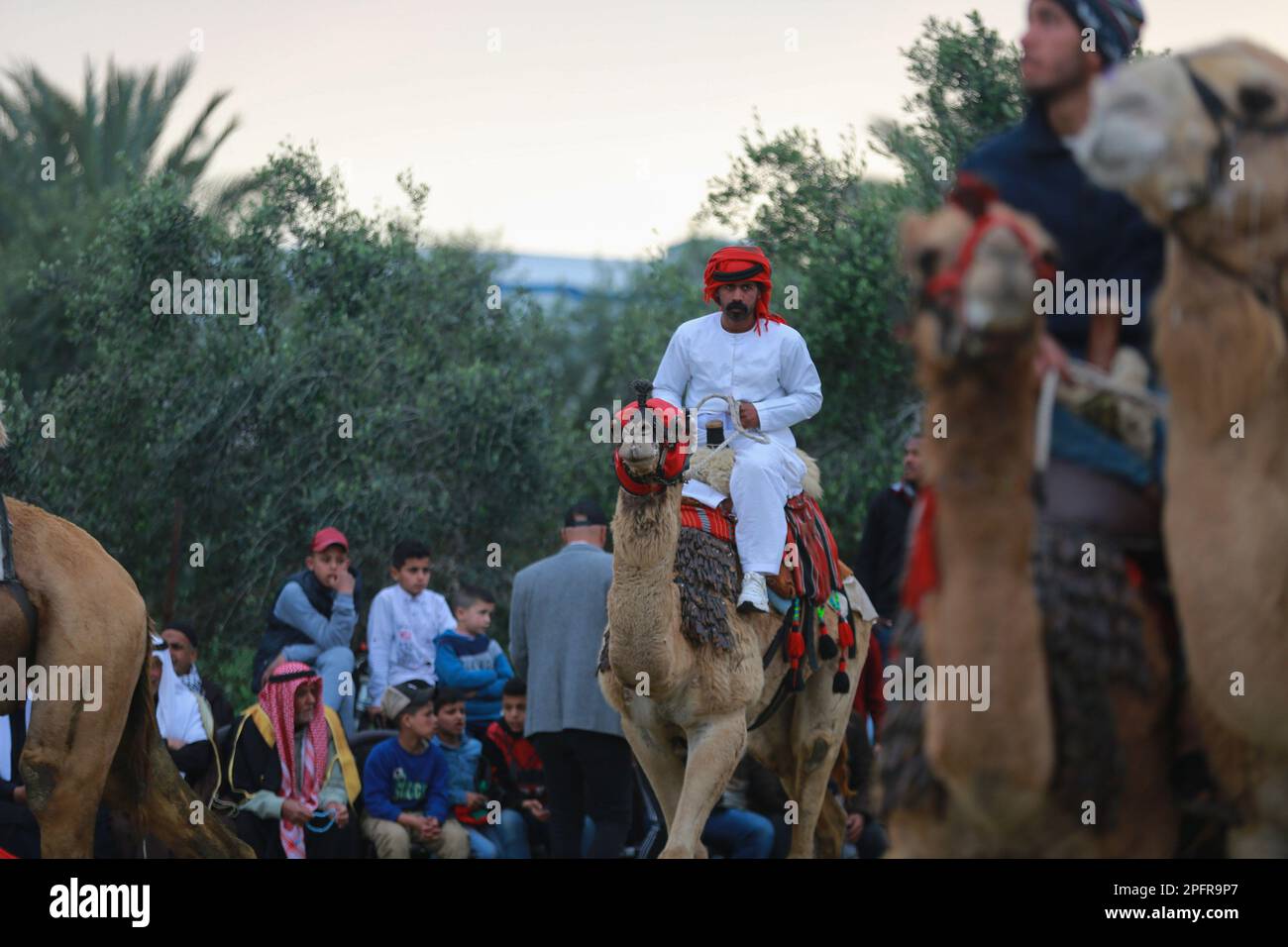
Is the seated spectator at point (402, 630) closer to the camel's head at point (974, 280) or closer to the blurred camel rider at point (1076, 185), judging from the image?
the blurred camel rider at point (1076, 185)

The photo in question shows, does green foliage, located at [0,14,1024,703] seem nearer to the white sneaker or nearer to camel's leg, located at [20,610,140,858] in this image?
camel's leg, located at [20,610,140,858]

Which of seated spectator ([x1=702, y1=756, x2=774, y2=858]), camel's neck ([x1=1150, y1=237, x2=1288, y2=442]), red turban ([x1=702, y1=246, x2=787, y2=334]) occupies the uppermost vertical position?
red turban ([x1=702, y1=246, x2=787, y2=334])

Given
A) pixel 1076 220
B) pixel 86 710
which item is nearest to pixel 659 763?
pixel 86 710

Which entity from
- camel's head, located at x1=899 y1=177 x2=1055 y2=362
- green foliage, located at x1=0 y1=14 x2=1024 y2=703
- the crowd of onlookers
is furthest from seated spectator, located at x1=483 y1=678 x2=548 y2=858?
camel's head, located at x1=899 y1=177 x2=1055 y2=362

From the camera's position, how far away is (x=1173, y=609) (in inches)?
125

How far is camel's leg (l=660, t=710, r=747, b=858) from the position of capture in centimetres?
704

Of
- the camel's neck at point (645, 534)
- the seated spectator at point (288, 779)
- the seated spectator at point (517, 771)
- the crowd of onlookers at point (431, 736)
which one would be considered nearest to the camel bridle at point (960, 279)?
the camel's neck at point (645, 534)

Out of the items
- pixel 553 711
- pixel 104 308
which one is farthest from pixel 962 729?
pixel 104 308

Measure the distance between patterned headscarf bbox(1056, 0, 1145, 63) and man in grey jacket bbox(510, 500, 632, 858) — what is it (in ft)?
16.9

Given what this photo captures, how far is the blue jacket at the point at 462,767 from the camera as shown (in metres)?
9.46

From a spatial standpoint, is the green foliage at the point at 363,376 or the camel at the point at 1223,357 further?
the green foliage at the point at 363,376

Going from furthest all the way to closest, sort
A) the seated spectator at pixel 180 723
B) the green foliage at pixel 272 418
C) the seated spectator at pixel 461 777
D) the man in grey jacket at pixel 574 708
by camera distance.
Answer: the green foliage at pixel 272 418
the seated spectator at pixel 180 723
the seated spectator at pixel 461 777
the man in grey jacket at pixel 574 708

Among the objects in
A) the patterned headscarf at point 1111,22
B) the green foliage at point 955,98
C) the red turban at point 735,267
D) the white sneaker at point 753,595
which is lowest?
the white sneaker at point 753,595

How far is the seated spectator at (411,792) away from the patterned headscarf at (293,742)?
34 centimetres
